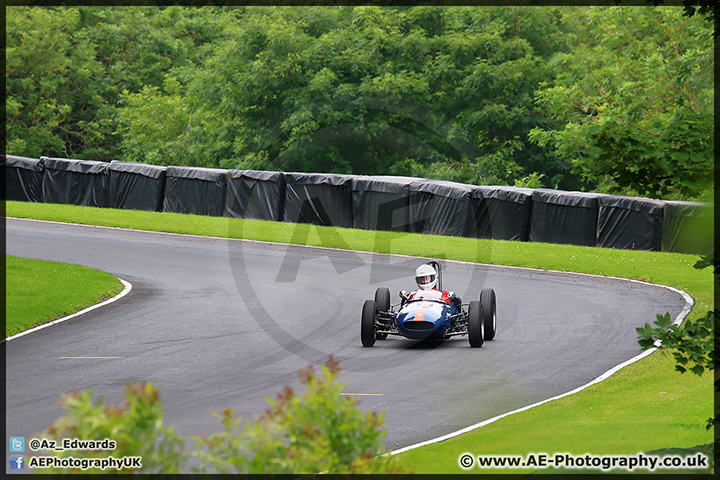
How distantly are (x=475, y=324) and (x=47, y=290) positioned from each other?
8.90 meters

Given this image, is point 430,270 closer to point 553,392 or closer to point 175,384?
point 553,392

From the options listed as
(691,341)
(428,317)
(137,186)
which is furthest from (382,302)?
(137,186)

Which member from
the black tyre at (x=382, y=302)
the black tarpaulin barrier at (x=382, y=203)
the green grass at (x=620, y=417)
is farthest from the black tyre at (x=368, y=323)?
the black tarpaulin barrier at (x=382, y=203)

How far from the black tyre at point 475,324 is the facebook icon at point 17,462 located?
7403 mm

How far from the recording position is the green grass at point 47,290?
48.1ft

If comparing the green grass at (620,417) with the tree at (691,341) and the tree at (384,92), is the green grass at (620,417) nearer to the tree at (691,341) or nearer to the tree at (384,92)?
the tree at (691,341)

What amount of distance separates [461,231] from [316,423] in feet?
80.3

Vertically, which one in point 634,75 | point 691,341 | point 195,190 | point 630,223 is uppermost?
point 634,75

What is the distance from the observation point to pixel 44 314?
14977 millimetres

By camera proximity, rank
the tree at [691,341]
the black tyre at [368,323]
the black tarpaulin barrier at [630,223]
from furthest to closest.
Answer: the black tarpaulin barrier at [630,223], the black tyre at [368,323], the tree at [691,341]

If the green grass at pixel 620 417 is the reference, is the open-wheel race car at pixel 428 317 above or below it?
above

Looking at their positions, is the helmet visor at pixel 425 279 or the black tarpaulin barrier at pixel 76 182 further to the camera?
the black tarpaulin barrier at pixel 76 182

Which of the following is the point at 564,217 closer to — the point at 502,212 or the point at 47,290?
the point at 502,212

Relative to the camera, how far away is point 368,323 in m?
13.3
